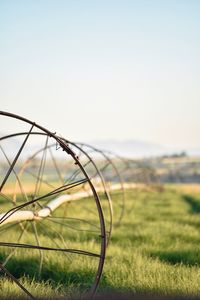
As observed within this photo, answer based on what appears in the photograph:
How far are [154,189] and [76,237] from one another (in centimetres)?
1446

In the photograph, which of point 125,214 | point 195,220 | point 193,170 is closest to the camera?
point 195,220

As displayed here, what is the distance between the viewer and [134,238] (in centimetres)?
752

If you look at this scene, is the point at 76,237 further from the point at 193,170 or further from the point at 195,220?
the point at 193,170

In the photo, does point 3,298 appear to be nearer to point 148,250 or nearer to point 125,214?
point 148,250

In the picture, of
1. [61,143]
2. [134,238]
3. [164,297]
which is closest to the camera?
[61,143]


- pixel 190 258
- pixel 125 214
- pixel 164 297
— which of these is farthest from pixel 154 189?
pixel 164 297

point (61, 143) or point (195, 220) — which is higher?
point (61, 143)

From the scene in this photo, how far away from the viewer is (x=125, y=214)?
11.8m

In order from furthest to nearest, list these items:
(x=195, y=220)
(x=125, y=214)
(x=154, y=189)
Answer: (x=154, y=189)
(x=125, y=214)
(x=195, y=220)

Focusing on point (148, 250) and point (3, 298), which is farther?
point (148, 250)

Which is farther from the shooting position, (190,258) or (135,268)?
(190,258)

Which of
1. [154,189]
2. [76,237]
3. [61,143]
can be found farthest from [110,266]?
[154,189]

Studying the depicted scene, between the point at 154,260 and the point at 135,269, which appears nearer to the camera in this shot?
the point at 135,269

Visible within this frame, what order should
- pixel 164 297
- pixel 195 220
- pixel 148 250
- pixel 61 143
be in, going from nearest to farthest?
pixel 61 143 < pixel 164 297 < pixel 148 250 < pixel 195 220
